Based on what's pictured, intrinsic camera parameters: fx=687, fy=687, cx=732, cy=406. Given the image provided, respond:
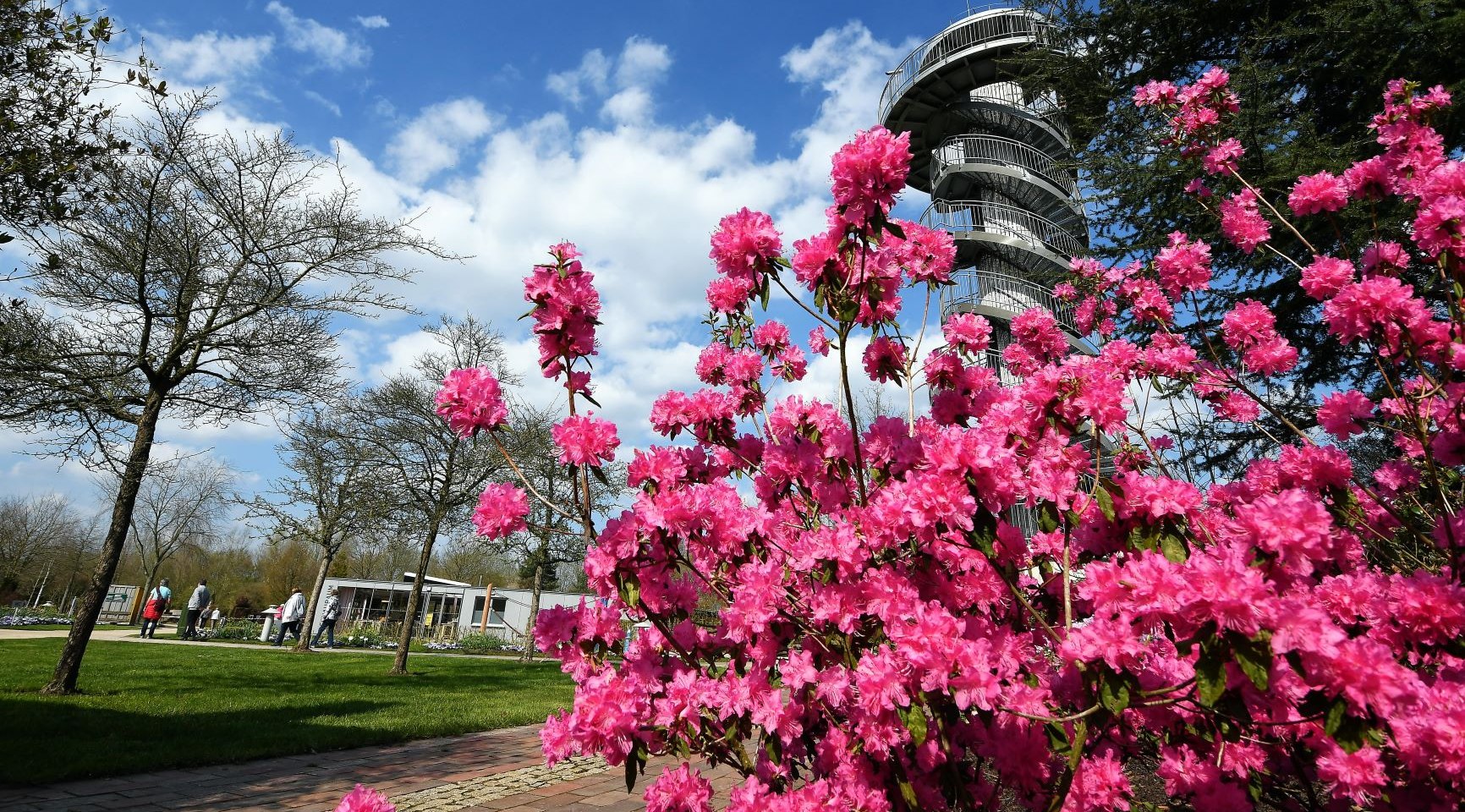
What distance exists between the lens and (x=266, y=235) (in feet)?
30.3

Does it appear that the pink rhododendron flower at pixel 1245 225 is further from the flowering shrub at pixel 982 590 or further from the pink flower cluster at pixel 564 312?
the pink flower cluster at pixel 564 312

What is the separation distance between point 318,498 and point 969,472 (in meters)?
20.3

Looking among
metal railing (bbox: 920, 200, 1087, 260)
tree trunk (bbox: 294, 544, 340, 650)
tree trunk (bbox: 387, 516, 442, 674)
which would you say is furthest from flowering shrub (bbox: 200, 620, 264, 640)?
metal railing (bbox: 920, 200, 1087, 260)

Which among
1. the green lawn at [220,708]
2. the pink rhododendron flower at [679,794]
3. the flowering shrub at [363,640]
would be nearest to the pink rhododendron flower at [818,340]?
the pink rhododendron flower at [679,794]

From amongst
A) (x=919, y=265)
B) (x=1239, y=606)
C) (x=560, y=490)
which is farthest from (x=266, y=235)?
(x=560, y=490)

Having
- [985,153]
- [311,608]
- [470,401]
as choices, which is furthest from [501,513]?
[985,153]

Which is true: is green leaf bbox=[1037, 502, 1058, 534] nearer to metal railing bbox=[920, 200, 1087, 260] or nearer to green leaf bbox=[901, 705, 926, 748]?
green leaf bbox=[901, 705, 926, 748]

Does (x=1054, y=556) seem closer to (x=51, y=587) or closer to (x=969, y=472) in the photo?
(x=969, y=472)

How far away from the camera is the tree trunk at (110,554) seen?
814 centimetres

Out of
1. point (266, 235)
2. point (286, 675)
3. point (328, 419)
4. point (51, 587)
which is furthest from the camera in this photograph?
point (51, 587)

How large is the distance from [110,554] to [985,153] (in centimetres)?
2617

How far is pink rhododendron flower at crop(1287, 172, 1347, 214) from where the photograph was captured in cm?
324

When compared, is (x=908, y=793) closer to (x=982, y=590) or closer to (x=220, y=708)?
(x=982, y=590)

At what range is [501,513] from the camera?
244 centimetres
